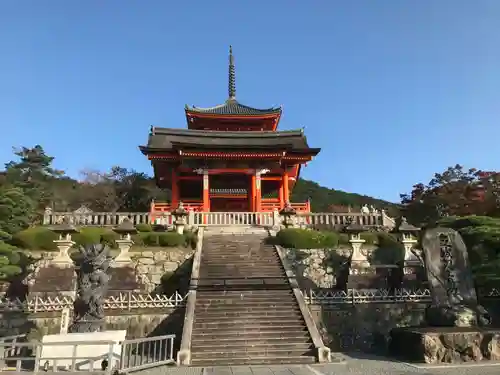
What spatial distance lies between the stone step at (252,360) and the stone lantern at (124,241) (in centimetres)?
876

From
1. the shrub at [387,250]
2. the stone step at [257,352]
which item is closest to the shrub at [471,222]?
the shrub at [387,250]

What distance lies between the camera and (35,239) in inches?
749

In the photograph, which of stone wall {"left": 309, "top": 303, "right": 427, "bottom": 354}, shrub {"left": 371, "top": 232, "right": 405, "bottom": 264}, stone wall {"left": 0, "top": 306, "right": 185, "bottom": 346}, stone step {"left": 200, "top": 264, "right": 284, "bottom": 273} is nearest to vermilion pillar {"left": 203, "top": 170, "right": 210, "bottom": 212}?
stone step {"left": 200, "top": 264, "right": 284, "bottom": 273}

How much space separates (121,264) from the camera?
18141mm

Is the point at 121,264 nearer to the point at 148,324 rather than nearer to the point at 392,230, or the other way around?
the point at 148,324

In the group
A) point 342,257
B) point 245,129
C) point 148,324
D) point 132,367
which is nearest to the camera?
point 132,367

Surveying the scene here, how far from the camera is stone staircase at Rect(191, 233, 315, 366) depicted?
11.4 m

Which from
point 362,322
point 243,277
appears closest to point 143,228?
point 243,277

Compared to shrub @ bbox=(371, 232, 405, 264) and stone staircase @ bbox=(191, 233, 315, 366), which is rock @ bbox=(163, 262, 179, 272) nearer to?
stone staircase @ bbox=(191, 233, 315, 366)

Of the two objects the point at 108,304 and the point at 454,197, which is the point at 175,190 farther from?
the point at 454,197

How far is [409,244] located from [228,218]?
10.6m

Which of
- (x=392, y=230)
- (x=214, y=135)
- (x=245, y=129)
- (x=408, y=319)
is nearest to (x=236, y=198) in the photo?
(x=214, y=135)

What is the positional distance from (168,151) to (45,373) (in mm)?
21667

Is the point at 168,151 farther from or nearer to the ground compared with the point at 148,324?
farther from the ground
